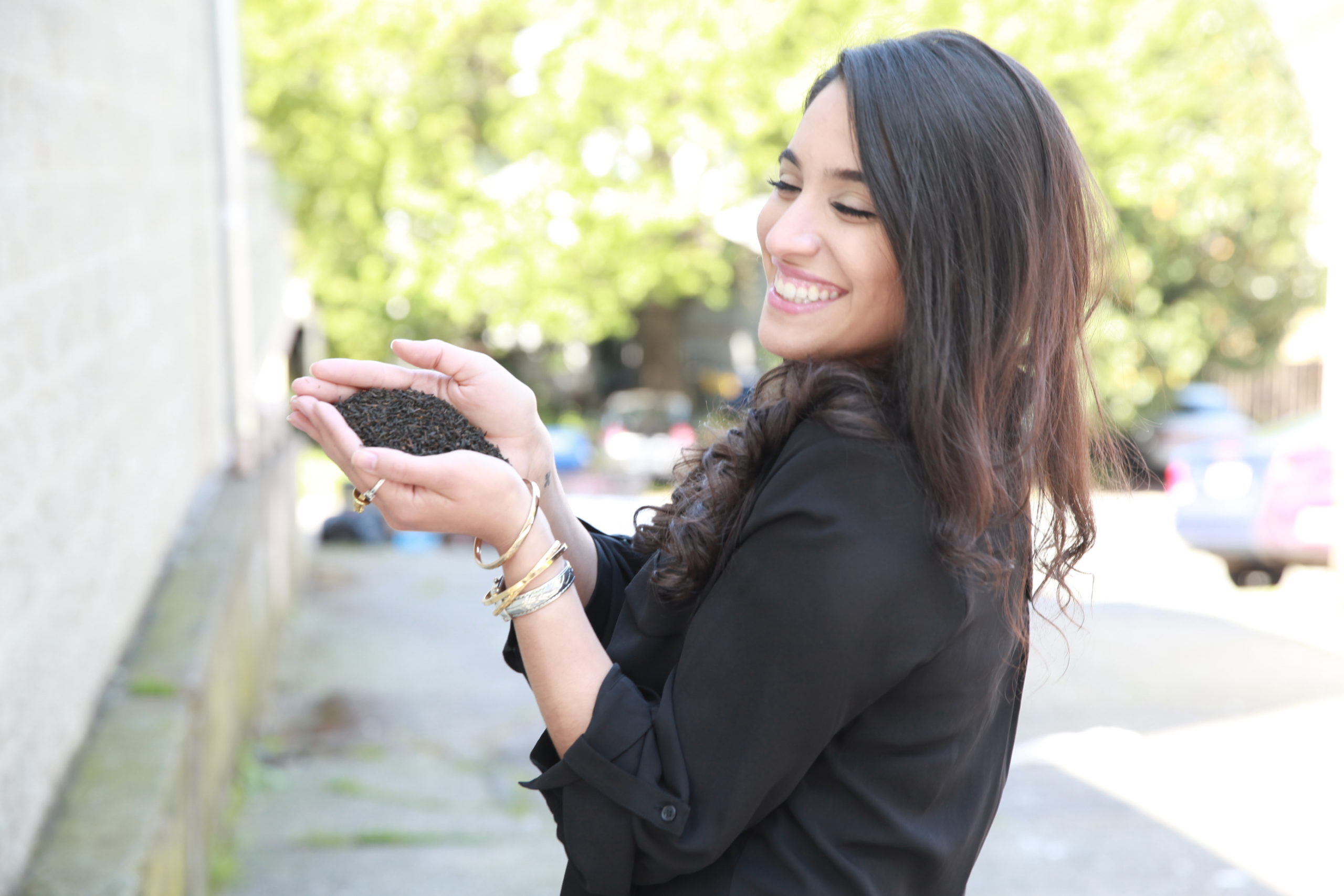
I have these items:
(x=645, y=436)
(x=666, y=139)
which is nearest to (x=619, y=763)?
(x=666, y=139)

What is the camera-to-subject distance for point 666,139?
56.1ft

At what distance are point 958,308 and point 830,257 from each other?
16cm

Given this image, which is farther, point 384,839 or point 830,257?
point 384,839

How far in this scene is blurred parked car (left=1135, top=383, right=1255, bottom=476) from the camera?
16.9 m

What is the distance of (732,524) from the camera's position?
140 centimetres

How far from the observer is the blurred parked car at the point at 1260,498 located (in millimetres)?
8195

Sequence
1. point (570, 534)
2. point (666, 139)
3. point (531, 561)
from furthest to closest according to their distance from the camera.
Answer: point (666, 139)
point (570, 534)
point (531, 561)

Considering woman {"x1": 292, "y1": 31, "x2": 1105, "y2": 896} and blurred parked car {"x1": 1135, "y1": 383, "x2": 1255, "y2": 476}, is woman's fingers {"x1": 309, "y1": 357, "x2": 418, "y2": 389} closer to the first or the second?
woman {"x1": 292, "y1": 31, "x2": 1105, "y2": 896}

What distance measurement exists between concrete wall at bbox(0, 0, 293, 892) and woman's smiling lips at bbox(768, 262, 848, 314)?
1.55 meters

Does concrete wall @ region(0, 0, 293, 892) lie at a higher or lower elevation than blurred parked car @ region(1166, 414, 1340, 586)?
higher

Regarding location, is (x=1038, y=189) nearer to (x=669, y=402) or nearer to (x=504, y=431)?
(x=504, y=431)

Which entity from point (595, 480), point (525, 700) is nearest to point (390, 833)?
point (525, 700)

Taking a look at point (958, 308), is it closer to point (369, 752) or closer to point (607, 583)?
point (607, 583)

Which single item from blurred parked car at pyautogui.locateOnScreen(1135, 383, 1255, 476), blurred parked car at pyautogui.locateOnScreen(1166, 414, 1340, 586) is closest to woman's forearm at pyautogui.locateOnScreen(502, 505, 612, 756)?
blurred parked car at pyautogui.locateOnScreen(1166, 414, 1340, 586)
